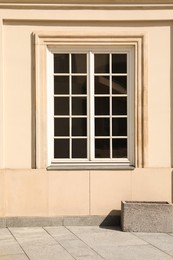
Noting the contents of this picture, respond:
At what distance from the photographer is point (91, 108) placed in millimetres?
8750

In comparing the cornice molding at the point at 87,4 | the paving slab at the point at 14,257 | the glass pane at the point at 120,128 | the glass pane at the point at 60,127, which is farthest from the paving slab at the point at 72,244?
the cornice molding at the point at 87,4

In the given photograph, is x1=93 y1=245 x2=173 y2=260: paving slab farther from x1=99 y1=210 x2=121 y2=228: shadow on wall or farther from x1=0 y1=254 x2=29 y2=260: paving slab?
x1=99 y1=210 x2=121 y2=228: shadow on wall

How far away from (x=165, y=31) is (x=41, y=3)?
2258 millimetres

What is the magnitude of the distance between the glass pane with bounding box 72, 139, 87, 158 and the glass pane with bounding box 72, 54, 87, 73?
127 cm

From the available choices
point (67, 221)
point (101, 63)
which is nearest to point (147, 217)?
point (67, 221)

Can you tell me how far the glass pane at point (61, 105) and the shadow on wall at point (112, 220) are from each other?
6.53 ft

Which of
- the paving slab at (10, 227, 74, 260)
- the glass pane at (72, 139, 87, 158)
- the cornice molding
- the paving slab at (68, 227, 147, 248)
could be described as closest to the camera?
the paving slab at (10, 227, 74, 260)

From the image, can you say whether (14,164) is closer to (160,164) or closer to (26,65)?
(26,65)

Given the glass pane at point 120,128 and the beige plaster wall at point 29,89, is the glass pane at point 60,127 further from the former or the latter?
the glass pane at point 120,128

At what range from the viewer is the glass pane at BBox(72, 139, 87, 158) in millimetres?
8812

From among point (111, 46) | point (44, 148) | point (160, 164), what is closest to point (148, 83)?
point (111, 46)

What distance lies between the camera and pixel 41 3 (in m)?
8.51

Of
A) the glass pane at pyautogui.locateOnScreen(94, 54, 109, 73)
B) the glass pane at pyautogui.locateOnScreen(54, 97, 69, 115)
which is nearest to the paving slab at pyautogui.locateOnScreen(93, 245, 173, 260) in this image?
the glass pane at pyautogui.locateOnScreen(54, 97, 69, 115)

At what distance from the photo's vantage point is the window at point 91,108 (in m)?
8.76
